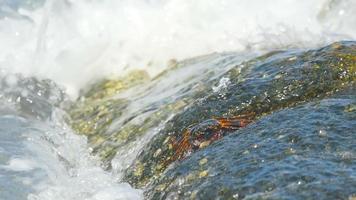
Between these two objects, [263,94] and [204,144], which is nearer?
[204,144]

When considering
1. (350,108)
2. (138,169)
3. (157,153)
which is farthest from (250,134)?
(138,169)

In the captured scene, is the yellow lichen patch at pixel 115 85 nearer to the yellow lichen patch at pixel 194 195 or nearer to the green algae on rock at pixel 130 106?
the green algae on rock at pixel 130 106

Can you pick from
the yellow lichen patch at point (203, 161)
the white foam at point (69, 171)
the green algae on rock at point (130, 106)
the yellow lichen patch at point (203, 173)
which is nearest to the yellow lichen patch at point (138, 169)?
the white foam at point (69, 171)

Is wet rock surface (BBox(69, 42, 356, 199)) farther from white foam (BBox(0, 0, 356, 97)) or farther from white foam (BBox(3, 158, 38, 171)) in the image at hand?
white foam (BBox(0, 0, 356, 97))

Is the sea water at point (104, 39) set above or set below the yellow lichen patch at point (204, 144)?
above

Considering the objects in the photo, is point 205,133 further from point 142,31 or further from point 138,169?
point 142,31

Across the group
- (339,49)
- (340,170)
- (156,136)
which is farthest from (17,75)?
(340,170)
